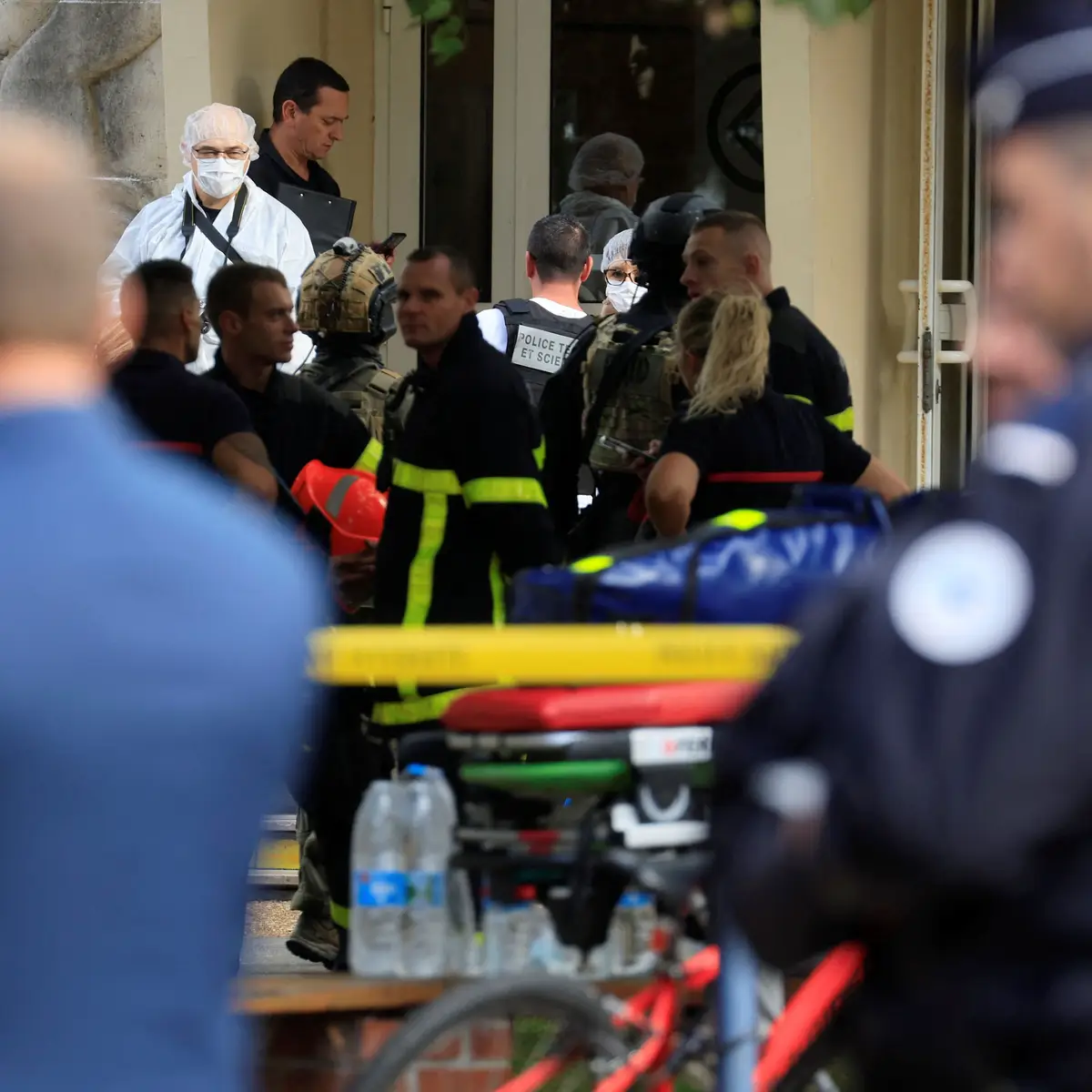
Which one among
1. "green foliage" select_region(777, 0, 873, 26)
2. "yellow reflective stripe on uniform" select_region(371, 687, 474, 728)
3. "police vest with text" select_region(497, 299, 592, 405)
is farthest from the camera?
"police vest with text" select_region(497, 299, 592, 405)

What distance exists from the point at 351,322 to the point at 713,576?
291 centimetres

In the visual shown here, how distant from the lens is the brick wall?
10.9 ft

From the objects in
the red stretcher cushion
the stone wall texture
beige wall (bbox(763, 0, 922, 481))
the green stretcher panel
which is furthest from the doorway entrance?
the green stretcher panel

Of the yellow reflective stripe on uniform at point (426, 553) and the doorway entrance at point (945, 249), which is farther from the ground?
the doorway entrance at point (945, 249)

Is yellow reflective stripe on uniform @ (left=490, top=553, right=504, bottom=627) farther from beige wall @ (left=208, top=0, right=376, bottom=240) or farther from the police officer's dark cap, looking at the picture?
the police officer's dark cap

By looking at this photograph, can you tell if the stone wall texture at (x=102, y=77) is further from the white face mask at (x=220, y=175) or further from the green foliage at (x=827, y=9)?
the green foliage at (x=827, y=9)

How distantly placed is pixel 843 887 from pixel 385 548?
357 cm

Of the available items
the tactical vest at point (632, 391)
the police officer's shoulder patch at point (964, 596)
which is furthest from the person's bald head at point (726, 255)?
the police officer's shoulder patch at point (964, 596)

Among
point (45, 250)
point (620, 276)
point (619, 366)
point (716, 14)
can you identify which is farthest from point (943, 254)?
point (45, 250)

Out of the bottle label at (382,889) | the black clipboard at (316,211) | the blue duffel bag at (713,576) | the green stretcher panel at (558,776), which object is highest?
the black clipboard at (316,211)

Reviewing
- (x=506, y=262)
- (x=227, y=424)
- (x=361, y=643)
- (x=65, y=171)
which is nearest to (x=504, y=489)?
(x=227, y=424)

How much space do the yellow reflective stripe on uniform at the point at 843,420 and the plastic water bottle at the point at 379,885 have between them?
2193 mm

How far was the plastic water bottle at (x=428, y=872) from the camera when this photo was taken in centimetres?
331

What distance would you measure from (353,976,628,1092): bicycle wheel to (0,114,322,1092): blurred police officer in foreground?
1462mm
